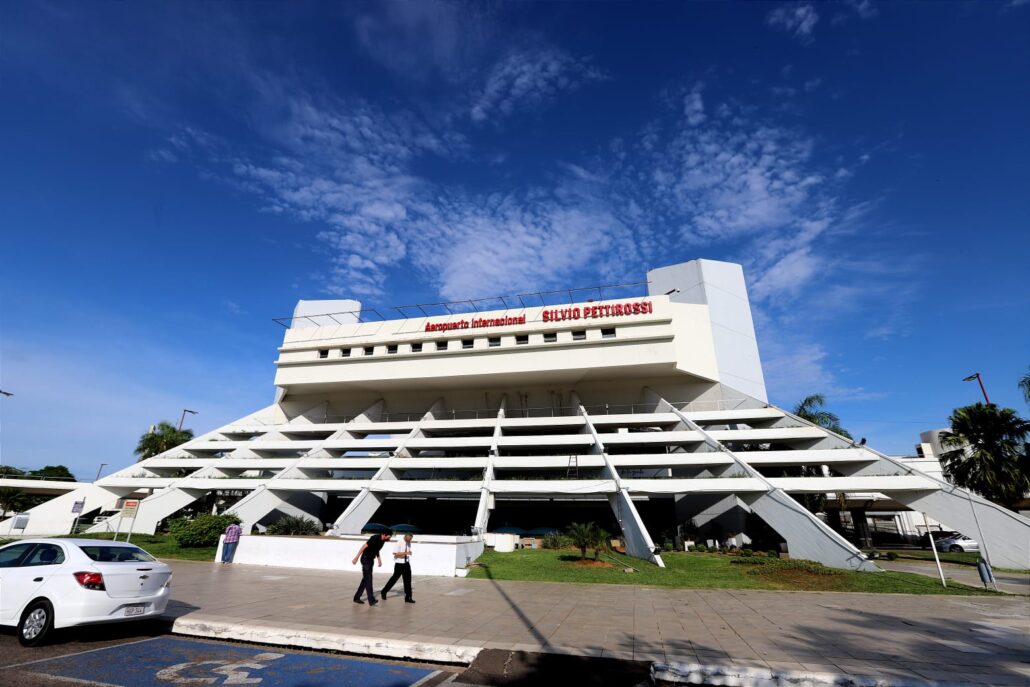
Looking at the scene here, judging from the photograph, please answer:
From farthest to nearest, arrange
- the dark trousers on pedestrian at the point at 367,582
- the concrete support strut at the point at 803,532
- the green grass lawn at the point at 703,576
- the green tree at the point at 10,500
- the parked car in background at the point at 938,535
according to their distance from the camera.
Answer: the green tree at the point at 10,500
the parked car in background at the point at 938,535
the concrete support strut at the point at 803,532
the green grass lawn at the point at 703,576
the dark trousers on pedestrian at the point at 367,582

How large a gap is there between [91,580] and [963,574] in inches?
1118

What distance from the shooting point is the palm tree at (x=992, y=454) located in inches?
988

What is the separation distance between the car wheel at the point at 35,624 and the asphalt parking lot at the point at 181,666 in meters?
0.14

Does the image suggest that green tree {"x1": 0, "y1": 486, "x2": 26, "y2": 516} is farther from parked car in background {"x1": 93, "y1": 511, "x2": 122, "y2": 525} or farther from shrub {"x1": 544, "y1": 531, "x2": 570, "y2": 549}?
shrub {"x1": 544, "y1": 531, "x2": 570, "y2": 549}

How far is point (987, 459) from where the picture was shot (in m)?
25.8

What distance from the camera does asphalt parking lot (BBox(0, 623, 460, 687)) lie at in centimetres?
591

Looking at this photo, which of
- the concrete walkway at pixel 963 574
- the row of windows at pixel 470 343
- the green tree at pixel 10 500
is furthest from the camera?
the green tree at pixel 10 500

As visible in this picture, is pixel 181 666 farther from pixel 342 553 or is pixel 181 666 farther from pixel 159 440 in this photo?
pixel 159 440

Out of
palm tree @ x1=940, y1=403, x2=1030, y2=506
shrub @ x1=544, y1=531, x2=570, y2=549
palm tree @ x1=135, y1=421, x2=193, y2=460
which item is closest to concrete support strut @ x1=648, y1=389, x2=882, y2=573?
shrub @ x1=544, y1=531, x2=570, y2=549

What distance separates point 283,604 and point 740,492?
21.2m

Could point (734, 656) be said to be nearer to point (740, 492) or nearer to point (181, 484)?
point (740, 492)

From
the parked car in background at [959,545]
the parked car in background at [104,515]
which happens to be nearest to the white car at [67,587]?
the parked car in background at [104,515]

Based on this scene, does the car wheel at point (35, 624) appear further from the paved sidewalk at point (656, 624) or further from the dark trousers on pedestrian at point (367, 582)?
the dark trousers on pedestrian at point (367, 582)

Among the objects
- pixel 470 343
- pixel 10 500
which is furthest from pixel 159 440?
pixel 470 343
